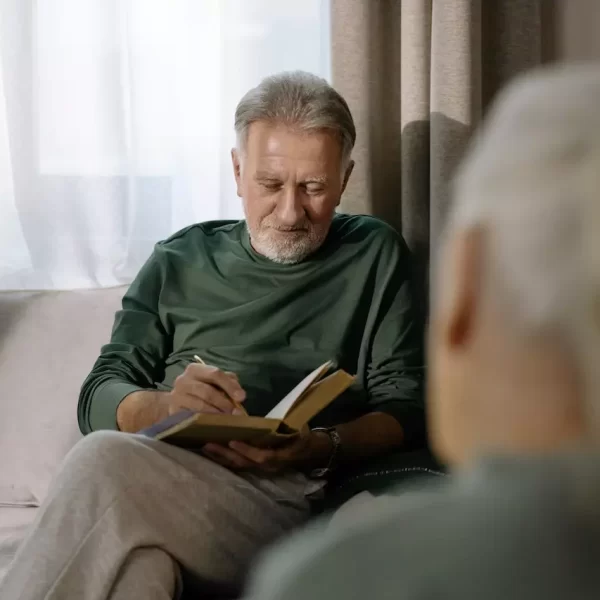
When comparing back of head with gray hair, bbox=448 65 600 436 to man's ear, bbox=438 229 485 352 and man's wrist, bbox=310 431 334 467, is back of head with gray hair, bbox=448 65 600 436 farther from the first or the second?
man's wrist, bbox=310 431 334 467

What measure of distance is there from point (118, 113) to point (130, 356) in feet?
2.44

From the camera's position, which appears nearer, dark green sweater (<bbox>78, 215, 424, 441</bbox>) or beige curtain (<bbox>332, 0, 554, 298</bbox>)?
dark green sweater (<bbox>78, 215, 424, 441</bbox>)

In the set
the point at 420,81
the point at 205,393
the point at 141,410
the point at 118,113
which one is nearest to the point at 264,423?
the point at 205,393

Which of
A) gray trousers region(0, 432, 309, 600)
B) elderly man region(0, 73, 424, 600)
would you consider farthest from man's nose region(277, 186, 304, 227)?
gray trousers region(0, 432, 309, 600)

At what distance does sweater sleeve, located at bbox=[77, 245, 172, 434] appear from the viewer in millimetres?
1578

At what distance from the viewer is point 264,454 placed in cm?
136

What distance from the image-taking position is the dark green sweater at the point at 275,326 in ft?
5.35

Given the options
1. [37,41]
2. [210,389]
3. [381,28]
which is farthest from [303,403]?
[37,41]

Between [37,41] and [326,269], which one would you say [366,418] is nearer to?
[326,269]

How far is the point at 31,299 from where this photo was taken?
2010mm

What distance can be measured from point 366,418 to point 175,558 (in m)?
0.46

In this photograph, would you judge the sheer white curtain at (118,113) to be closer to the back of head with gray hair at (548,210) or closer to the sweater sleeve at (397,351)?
the sweater sleeve at (397,351)

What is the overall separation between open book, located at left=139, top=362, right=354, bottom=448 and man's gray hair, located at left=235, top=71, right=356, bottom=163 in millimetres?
591

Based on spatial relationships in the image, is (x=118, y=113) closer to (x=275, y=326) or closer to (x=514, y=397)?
(x=275, y=326)
